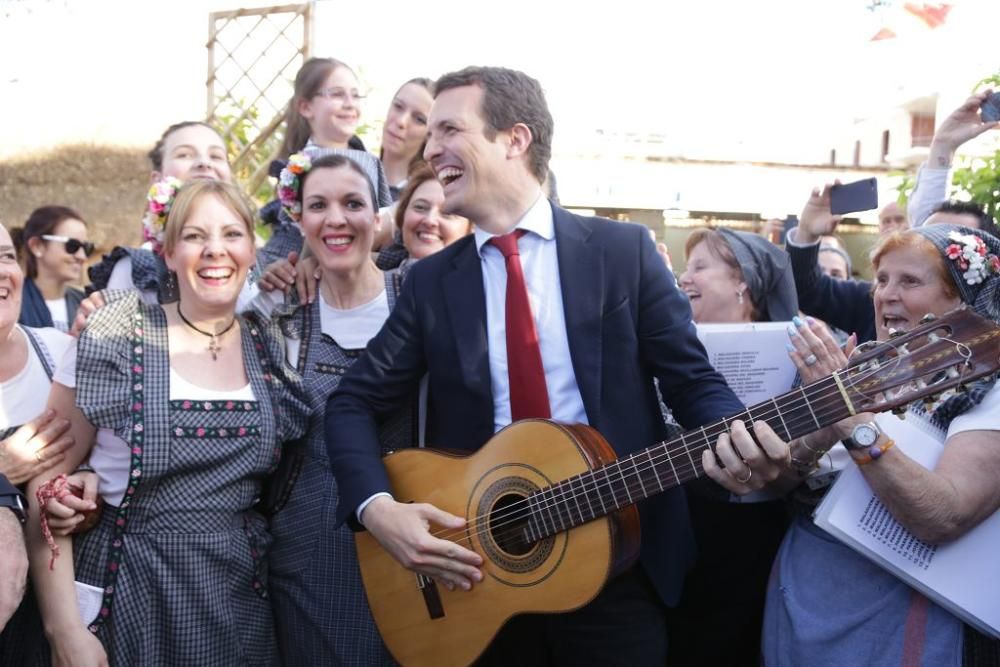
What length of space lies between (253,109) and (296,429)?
7412 mm

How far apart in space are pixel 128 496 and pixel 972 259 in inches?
103

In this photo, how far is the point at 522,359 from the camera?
2.62 meters

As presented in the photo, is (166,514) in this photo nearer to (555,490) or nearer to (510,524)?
(510,524)

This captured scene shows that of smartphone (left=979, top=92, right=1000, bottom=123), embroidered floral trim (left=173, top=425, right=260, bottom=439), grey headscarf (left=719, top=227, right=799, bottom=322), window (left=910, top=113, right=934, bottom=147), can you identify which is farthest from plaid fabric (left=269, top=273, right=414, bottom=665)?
window (left=910, top=113, right=934, bottom=147)

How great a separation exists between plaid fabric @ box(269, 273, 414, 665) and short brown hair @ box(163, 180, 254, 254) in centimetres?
58

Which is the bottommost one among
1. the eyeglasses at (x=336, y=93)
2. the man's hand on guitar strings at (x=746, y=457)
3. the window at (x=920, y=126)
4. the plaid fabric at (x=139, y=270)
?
the man's hand on guitar strings at (x=746, y=457)

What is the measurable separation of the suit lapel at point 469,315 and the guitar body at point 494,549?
0.66ft

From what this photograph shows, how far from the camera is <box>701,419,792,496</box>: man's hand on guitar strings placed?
6.91 feet

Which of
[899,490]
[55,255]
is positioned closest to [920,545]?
[899,490]

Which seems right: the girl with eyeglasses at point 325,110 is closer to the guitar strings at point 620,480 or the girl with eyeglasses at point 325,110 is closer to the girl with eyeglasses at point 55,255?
the girl with eyeglasses at point 55,255

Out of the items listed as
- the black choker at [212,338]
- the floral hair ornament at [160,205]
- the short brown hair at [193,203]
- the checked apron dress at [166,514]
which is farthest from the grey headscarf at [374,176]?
the checked apron dress at [166,514]

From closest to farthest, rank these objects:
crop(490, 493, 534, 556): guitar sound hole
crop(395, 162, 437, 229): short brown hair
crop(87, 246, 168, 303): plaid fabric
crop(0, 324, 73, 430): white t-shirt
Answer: crop(490, 493, 534, 556): guitar sound hole < crop(0, 324, 73, 430): white t-shirt < crop(87, 246, 168, 303): plaid fabric < crop(395, 162, 437, 229): short brown hair

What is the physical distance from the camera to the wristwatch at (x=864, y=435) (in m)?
2.18

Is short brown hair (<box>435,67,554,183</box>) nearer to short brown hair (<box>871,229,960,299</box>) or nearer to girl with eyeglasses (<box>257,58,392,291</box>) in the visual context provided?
short brown hair (<box>871,229,960,299</box>)
